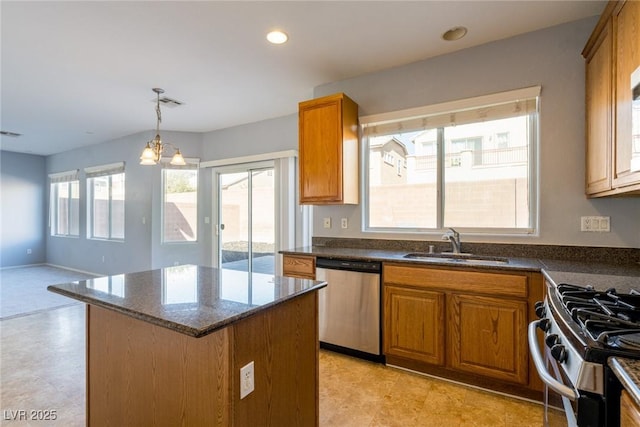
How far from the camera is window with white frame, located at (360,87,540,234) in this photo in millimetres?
2543

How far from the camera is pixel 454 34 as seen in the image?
2449 millimetres

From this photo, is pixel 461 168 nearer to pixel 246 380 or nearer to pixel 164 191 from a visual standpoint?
pixel 246 380

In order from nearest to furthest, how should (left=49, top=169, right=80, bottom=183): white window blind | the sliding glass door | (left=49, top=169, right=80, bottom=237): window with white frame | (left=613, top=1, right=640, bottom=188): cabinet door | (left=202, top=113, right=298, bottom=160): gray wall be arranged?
(left=613, top=1, right=640, bottom=188): cabinet door
(left=202, top=113, right=298, bottom=160): gray wall
the sliding glass door
(left=49, top=169, right=80, bottom=183): white window blind
(left=49, top=169, right=80, bottom=237): window with white frame

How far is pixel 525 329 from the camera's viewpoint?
200 centimetres

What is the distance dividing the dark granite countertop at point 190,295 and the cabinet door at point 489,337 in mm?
1226

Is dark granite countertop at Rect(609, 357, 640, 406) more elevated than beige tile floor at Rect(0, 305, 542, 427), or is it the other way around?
dark granite countertop at Rect(609, 357, 640, 406)

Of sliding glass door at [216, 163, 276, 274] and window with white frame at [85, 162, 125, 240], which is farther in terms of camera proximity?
window with white frame at [85, 162, 125, 240]

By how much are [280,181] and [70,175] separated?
219 inches

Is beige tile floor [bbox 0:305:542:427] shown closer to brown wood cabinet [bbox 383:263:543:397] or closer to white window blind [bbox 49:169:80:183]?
brown wood cabinet [bbox 383:263:543:397]

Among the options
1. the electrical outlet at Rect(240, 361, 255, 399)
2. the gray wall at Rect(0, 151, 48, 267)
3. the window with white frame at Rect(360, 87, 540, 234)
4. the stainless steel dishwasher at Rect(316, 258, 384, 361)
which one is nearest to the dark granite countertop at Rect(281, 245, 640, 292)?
the stainless steel dishwasher at Rect(316, 258, 384, 361)

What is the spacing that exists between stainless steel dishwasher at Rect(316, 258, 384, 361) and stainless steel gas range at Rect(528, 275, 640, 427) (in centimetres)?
133

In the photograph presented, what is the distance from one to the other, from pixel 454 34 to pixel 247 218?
139 inches

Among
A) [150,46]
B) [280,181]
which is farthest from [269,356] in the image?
[280,181]

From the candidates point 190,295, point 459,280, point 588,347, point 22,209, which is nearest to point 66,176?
point 22,209
